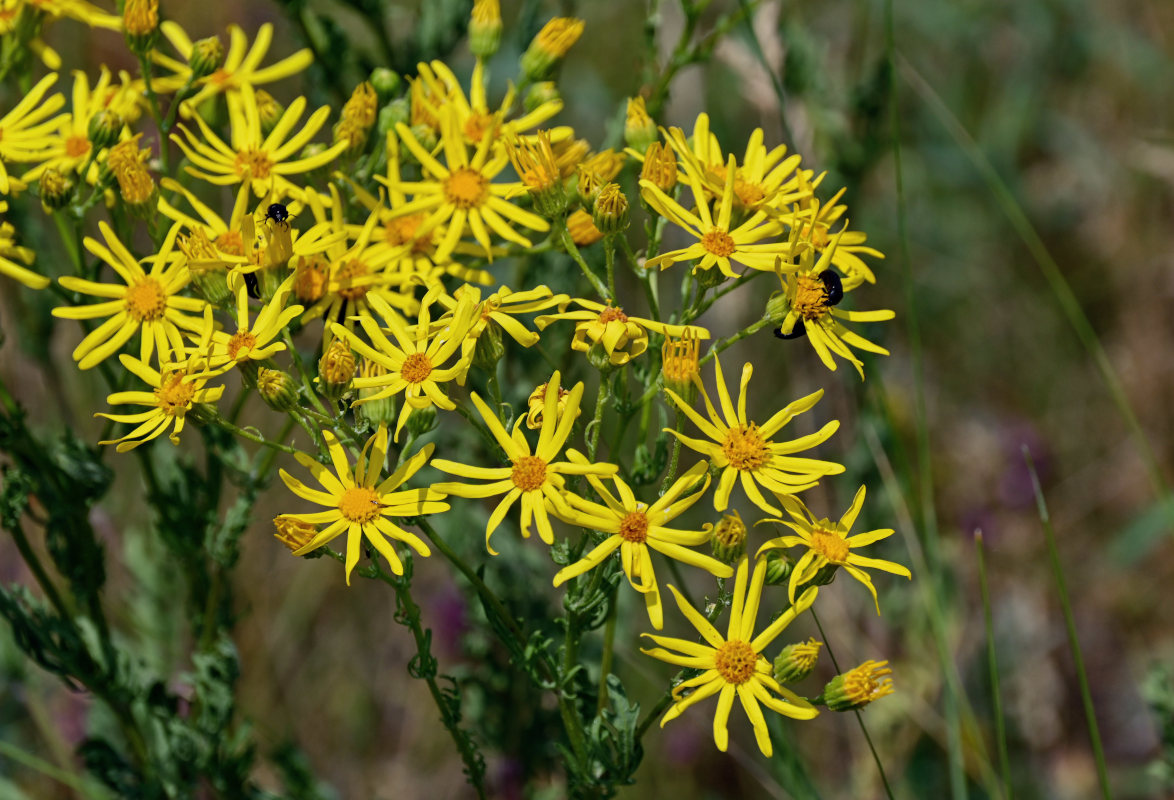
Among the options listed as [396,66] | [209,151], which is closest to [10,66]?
[209,151]

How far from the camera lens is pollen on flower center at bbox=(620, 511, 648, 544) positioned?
85.0 inches

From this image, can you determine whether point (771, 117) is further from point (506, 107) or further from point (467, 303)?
point (467, 303)

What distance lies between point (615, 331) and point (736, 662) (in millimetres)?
785

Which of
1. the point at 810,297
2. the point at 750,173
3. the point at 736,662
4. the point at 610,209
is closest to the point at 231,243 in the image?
the point at 610,209

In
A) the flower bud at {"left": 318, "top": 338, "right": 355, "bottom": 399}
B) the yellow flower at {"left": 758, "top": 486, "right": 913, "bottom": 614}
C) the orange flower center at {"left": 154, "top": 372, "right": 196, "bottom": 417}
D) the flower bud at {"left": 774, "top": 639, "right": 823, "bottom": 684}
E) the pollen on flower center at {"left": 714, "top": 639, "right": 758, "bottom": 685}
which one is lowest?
the flower bud at {"left": 774, "top": 639, "right": 823, "bottom": 684}

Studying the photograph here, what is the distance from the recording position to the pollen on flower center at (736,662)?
2.22m

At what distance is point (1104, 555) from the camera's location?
5.40 meters

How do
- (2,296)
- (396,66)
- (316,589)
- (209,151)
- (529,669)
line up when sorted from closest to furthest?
(529,669) → (209,151) → (396,66) → (2,296) → (316,589)

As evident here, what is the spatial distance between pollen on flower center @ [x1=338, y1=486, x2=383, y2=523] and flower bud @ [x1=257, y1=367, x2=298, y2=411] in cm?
25

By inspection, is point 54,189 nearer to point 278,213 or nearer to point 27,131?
point 27,131

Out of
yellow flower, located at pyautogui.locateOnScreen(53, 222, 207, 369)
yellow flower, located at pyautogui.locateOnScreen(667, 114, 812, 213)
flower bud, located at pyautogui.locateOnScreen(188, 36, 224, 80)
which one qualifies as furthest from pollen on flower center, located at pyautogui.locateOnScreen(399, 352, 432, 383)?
flower bud, located at pyautogui.locateOnScreen(188, 36, 224, 80)

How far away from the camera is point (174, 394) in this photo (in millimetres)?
2312

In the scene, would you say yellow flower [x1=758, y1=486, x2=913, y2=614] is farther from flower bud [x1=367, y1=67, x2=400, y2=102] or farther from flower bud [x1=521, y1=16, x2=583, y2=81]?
flower bud [x1=367, y1=67, x2=400, y2=102]

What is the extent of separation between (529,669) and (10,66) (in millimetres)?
2298
